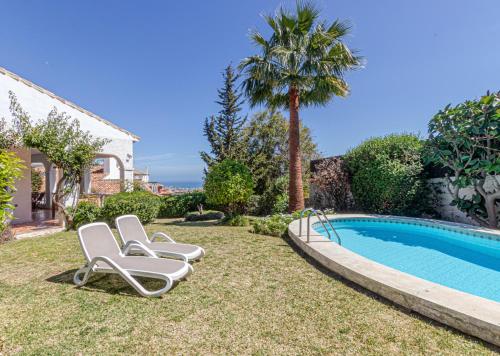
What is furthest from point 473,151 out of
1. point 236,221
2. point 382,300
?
point 236,221

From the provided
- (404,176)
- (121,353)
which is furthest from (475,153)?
(121,353)

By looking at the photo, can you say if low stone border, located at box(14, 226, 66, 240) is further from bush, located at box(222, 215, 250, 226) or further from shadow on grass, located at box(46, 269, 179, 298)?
bush, located at box(222, 215, 250, 226)

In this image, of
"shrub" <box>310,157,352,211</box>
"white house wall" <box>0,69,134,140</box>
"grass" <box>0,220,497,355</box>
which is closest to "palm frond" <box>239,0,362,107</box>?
"shrub" <box>310,157,352,211</box>

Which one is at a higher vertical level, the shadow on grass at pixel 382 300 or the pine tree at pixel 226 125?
the pine tree at pixel 226 125

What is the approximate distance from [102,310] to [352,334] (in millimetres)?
3631

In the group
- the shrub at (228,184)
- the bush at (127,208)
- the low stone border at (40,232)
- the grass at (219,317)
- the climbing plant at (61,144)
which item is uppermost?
the climbing plant at (61,144)

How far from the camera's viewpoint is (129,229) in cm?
656

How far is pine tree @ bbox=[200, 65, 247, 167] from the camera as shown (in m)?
19.1

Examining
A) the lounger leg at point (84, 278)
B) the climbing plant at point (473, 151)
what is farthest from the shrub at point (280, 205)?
the lounger leg at point (84, 278)

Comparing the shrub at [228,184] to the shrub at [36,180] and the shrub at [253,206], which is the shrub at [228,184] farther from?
the shrub at [36,180]

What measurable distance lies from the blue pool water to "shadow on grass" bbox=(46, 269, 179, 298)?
565cm

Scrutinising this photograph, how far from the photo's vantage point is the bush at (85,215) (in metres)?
11.3

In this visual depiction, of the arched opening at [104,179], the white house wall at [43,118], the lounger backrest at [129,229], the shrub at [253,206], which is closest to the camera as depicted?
the lounger backrest at [129,229]

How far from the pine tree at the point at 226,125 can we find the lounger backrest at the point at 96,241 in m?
13.5
